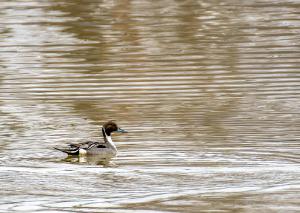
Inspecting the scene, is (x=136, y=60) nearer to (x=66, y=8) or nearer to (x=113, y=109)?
(x=113, y=109)

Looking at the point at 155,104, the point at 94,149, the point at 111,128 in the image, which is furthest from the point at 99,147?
the point at 155,104

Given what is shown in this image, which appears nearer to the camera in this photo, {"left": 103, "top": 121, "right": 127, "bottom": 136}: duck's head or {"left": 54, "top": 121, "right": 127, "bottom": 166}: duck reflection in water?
{"left": 54, "top": 121, "right": 127, "bottom": 166}: duck reflection in water

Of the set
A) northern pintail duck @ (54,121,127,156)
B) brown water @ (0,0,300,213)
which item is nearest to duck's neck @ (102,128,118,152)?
northern pintail duck @ (54,121,127,156)

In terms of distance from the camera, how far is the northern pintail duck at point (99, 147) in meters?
14.2

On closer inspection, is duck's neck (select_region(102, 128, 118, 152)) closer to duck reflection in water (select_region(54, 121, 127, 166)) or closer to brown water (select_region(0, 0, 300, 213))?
duck reflection in water (select_region(54, 121, 127, 166))

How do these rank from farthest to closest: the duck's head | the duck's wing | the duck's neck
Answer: the duck's head < the duck's neck < the duck's wing

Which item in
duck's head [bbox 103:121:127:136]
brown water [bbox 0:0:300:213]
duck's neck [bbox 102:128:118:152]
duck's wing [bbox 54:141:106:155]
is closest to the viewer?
brown water [bbox 0:0:300:213]

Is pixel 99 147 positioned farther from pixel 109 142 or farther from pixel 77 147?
pixel 77 147

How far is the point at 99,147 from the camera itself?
48.2 ft

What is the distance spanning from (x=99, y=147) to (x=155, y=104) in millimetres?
2968

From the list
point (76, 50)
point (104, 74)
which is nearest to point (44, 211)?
point (104, 74)

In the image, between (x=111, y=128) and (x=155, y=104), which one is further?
(x=155, y=104)

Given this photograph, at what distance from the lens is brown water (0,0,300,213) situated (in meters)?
11.9

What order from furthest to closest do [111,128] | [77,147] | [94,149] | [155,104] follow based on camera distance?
[155,104]
[111,128]
[94,149]
[77,147]
